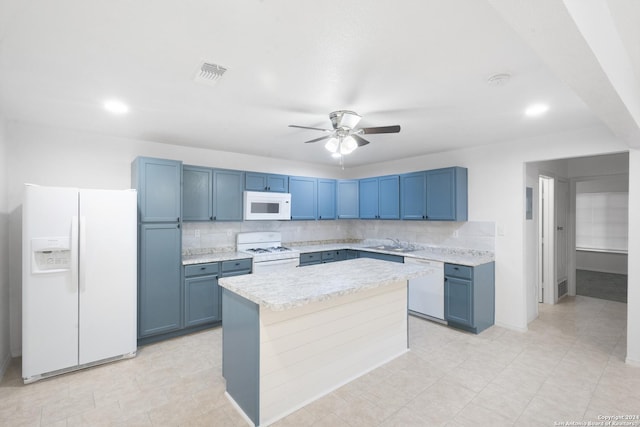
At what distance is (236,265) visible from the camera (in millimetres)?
3996

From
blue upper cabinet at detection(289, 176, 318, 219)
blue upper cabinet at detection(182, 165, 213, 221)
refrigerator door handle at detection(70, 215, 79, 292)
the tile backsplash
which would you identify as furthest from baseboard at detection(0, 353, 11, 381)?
blue upper cabinet at detection(289, 176, 318, 219)

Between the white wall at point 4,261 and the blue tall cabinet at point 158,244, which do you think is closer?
the white wall at point 4,261

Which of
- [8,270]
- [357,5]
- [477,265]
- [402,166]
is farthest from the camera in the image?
[402,166]

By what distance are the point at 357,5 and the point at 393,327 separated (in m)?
2.77

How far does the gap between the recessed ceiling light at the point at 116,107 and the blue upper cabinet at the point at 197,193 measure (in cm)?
114

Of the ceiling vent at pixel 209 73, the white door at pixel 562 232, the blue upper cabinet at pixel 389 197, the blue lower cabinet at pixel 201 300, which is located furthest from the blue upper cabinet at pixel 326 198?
the white door at pixel 562 232

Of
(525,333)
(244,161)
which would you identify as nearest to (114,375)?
(244,161)

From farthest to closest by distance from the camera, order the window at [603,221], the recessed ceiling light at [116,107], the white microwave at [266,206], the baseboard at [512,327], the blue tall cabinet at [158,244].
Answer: the window at [603,221] < the white microwave at [266,206] < the baseboard at [512,327] < the blue tall cabinet at [158,244] < the recessed ceiling light at [116,107]

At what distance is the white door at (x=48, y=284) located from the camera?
260 cm

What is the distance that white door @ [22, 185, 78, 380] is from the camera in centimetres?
260

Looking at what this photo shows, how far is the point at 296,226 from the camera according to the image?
5355mm

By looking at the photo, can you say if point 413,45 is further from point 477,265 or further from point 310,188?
point 310,188

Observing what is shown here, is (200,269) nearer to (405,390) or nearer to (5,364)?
(5,364)

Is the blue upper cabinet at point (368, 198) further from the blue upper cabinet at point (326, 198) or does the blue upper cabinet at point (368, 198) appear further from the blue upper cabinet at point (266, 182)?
the blue upper cabinet at point (266, 182)
